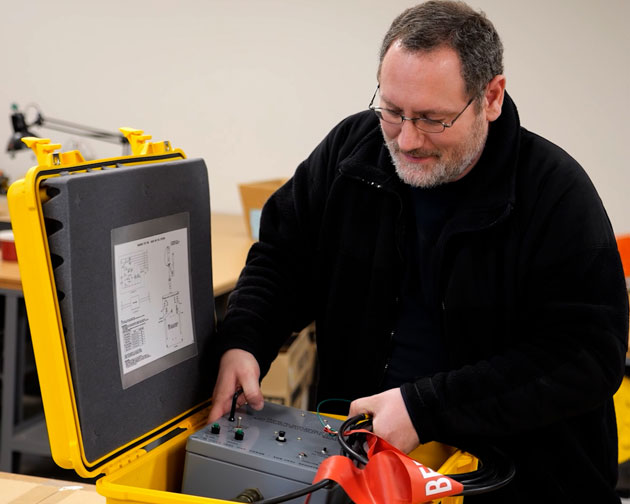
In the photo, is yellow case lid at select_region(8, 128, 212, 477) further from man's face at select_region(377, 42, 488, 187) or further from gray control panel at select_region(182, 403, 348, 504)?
man's face at select_region(377, 42, 488, 187)

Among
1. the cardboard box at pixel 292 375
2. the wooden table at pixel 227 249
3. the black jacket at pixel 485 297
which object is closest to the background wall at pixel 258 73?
the wooden table at pixel 227 249

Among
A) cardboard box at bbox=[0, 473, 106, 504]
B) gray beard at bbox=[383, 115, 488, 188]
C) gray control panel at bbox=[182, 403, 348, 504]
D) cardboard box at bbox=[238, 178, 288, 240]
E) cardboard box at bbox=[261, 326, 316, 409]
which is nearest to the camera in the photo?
gray control panel at bbox=[182, 403, 348, 504]

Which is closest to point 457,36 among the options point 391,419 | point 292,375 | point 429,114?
point 429,114

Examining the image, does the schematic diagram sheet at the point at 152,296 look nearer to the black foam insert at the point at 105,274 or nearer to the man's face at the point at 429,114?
the black foam insert at the point at 105,274

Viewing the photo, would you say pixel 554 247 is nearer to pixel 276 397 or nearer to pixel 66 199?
pixel 66 199

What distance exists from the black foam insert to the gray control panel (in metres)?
0.09

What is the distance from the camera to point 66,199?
0.90 meters

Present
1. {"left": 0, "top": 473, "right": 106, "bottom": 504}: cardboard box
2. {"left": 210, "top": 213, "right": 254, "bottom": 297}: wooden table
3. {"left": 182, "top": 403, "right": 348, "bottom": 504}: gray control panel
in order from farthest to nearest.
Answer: {"left": 210, "top": 213, "right": 254, "bottom": 297}: wooden table → {"left": 0, "top": 473, "right": 106, "bottom": 504}: cardboard box → {"left": 182, "top": 403, "right": 348, "bottom": 504}: gray control panel

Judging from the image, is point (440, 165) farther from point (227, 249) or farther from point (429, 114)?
point (227, 249)

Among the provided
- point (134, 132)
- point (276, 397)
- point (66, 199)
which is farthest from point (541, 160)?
point (276, 397)

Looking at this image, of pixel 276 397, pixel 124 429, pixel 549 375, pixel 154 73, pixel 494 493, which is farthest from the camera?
pixel 154 73

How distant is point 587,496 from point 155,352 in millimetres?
760

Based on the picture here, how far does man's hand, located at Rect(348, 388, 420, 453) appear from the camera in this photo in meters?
1.11

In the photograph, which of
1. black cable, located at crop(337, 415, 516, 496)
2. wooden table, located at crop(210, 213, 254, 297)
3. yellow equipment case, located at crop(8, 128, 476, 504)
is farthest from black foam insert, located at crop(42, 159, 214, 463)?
wooden table, located at crop(210, 213, 254, 297)
